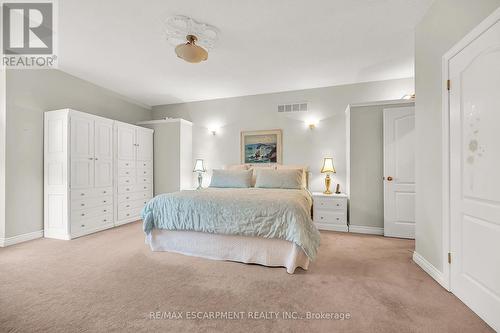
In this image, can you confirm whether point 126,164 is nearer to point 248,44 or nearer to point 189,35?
point 189,35

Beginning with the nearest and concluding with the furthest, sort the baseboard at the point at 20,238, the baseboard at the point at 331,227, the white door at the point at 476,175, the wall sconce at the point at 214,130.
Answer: the white door at the point at 476,175 < the baseboard at the point at 20,238 < the baseboard at the point at 331,227 < the wall sconce at the point at 214,130

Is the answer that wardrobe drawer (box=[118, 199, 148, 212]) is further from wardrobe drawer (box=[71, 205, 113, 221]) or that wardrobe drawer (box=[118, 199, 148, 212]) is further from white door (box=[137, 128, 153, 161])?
white door (box=[137, 128, 153, 161])

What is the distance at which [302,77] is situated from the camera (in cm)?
383

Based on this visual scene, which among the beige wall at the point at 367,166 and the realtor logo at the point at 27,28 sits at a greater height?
the realtor logo at the point at 27,28

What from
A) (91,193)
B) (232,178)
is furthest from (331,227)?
(91,193)

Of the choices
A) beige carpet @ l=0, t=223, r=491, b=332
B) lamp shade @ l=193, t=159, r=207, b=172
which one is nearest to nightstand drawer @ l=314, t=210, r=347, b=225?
beige carpet @ l=0, t=223, r=491, b=332

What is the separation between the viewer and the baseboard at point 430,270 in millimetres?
1873

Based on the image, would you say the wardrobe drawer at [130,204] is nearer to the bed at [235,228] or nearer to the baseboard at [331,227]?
the bed at [235,228]

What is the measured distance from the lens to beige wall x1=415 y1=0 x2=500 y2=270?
1.83 m

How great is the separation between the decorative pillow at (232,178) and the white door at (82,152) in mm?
2026

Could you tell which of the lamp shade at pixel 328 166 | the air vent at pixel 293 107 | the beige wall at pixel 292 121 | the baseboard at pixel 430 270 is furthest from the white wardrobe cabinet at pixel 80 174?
the baseboard at pixel 430 270

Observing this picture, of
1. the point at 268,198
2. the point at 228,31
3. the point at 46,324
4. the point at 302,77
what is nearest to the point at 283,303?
the point at 268,198

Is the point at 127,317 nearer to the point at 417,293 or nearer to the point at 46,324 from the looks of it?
the point at 46,324

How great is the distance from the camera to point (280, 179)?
357 centimetres
